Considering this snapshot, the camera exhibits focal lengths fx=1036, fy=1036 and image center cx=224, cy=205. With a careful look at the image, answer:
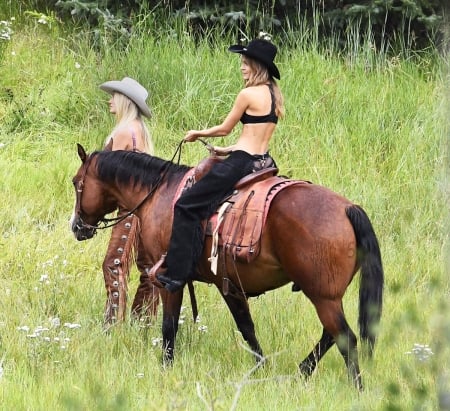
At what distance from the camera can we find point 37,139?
462 inches

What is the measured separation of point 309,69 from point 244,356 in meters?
5.89

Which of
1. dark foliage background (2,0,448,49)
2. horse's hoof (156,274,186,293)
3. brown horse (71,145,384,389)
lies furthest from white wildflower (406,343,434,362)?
dark foliage background (2,0,448,49)

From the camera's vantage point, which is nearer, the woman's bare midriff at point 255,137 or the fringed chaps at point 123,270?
the woman's bare midriff at point 255,137

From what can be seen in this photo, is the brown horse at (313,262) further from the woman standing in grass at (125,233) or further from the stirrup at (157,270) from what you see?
the woman standing in grass at (125,233)

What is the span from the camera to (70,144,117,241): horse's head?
24.4 feet

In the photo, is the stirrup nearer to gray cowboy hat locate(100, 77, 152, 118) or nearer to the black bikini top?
the black bikini top

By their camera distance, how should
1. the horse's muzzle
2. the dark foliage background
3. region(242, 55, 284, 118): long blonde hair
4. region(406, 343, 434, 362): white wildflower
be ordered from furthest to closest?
the dark foliage background, the horse's muzzle, region(242, 55, 284, 118): long blonde hair, region(406, 343, 434, 362): white wildflower

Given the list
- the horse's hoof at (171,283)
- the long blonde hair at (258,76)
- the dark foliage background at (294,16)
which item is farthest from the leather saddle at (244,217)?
the dark foliage background at (294,16)

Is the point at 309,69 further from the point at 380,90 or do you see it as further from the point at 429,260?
the point at 429,260

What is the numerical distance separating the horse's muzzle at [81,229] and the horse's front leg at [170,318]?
93 centimetres

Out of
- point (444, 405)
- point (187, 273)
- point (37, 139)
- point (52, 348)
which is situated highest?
point (444, 405)

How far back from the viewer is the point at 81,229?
7629 millimetres

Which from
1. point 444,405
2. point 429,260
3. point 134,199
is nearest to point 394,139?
point 429,260

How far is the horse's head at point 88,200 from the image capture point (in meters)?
7.44
